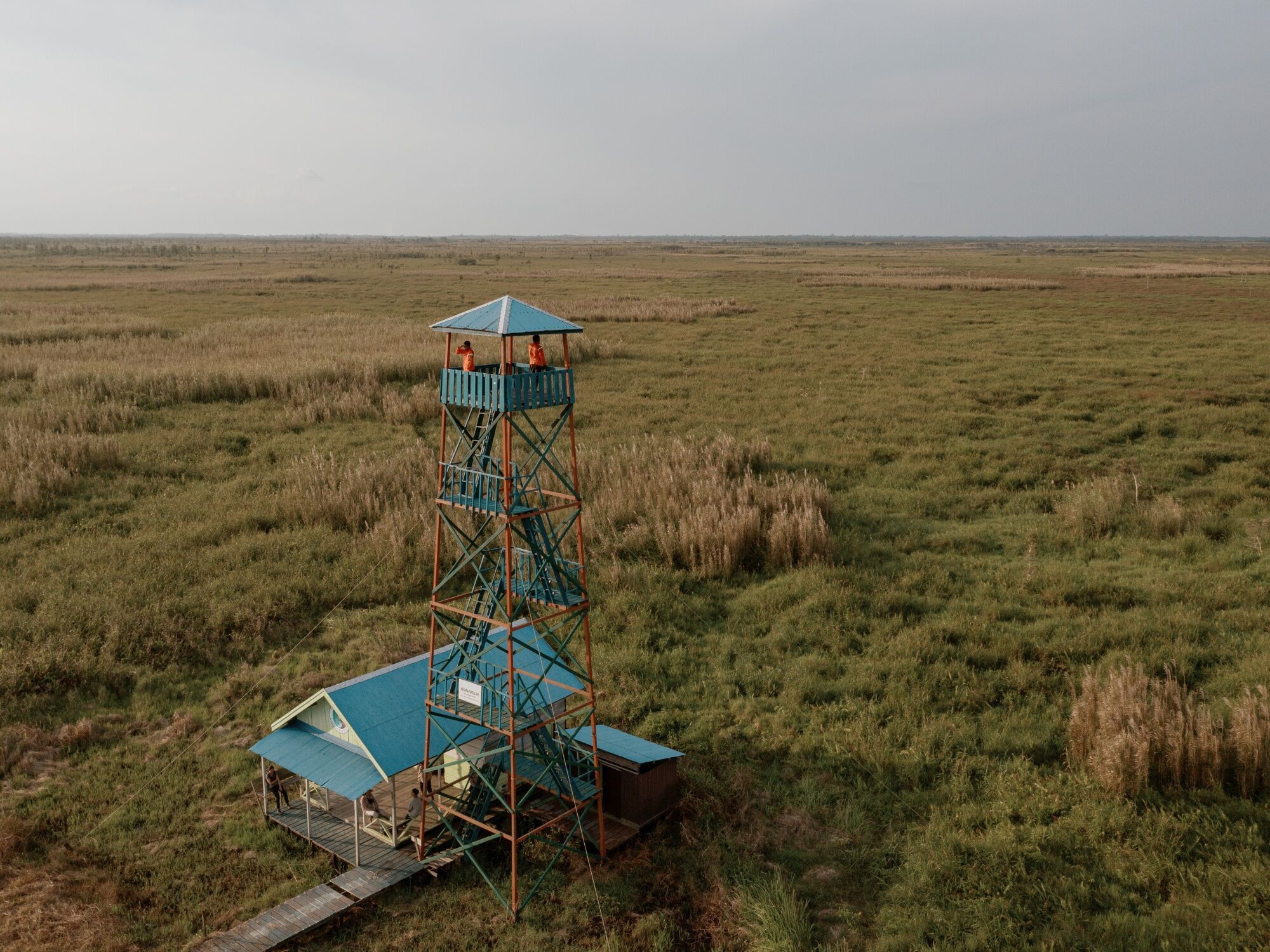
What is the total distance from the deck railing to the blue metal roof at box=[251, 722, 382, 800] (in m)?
4.42

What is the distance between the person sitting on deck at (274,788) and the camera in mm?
11344

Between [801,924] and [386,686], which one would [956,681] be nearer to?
[801,924]

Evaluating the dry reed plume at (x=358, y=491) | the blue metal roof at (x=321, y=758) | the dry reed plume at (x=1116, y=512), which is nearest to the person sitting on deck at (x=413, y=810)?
the blue metal roof at (x=321, y=758)

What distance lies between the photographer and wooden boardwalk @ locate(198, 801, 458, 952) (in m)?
9.16

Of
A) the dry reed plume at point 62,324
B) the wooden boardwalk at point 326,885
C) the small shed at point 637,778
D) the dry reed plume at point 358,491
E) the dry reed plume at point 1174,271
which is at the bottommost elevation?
the wooden boardwalk at point 326,885

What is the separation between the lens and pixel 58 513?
2042 cm

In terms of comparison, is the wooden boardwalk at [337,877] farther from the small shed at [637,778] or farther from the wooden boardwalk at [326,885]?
the small shed at [637,778]

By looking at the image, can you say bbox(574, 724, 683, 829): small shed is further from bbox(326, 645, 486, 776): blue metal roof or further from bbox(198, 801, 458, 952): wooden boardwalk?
bbox(198, 801, 458, 952): wooden boardwalk

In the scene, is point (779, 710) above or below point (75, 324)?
below

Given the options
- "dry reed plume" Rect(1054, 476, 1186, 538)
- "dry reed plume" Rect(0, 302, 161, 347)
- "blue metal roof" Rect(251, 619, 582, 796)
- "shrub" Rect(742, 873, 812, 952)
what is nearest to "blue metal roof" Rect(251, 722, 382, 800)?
"blue metal roof" Rect(251, 619, 582, 796)

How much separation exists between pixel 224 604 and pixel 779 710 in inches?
390

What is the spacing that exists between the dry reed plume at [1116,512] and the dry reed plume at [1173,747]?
28.5 ft

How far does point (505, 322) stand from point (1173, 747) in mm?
9236

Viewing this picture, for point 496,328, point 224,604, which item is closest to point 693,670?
point 496,328
